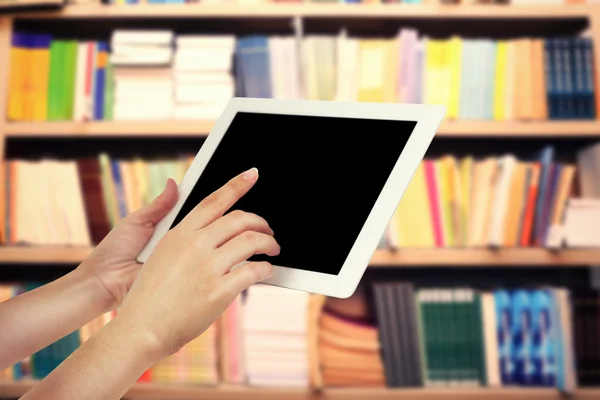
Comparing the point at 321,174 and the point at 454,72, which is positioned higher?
the point at 454,72

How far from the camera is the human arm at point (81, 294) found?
0.69m

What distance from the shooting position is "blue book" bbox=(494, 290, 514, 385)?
146 centimetres

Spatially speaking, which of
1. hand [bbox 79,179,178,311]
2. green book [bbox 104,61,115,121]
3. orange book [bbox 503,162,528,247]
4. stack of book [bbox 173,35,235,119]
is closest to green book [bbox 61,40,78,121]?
green book [bbox 104,61,115,121]

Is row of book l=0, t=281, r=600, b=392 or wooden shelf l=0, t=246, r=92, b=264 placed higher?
wooden shelf l=0, t=246, r=92, b=264

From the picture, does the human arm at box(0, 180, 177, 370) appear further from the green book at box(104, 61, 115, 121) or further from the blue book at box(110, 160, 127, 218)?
the green book at box(104, 61, 115, 121)

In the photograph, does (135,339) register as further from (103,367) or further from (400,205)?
(400,205)

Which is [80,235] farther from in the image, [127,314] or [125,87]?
[127,314]

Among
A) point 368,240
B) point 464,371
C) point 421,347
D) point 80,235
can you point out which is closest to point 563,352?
point 464,371

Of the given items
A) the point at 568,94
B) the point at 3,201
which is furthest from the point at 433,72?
the point at 3,201

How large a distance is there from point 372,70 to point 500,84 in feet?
1.40

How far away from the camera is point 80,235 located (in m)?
1.54

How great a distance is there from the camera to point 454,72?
1540 millimetres

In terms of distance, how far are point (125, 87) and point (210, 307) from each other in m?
1.30

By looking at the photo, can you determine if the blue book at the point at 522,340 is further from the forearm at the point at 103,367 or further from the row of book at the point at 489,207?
the forearm at the point at 103,367
